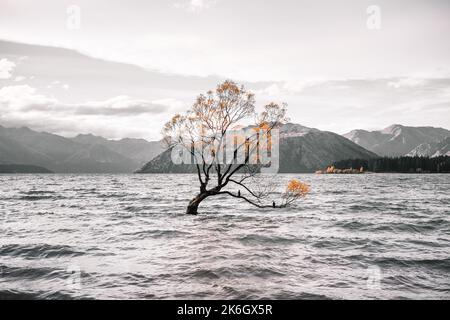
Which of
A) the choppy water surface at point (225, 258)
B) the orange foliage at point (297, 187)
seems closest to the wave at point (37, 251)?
the choppy water surface at point (225, 258)

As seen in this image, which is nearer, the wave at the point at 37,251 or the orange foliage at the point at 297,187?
the wave at the point at 37,251

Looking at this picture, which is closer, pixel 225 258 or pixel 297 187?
pixel 225 258

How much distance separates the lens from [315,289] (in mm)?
15141

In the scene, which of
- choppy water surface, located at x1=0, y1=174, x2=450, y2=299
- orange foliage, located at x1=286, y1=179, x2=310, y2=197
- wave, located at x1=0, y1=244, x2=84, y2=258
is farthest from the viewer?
orange foliage, located at x1=286, y1=179, x2=310, y2=197

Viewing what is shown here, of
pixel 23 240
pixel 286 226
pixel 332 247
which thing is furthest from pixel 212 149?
pixel 23 240

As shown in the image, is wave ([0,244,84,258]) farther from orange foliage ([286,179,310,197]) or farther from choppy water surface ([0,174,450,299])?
orange foliage ([286,179,310,197])

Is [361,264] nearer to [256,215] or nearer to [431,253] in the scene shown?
[431,253]

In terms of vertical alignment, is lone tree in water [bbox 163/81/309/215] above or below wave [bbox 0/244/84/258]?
above

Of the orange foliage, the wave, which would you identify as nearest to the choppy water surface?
the wave

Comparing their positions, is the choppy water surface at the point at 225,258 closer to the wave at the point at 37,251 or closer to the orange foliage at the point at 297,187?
the wave at the point at 37,251

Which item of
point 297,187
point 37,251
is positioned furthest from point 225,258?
point 297,187

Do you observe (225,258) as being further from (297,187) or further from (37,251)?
(297,187)
